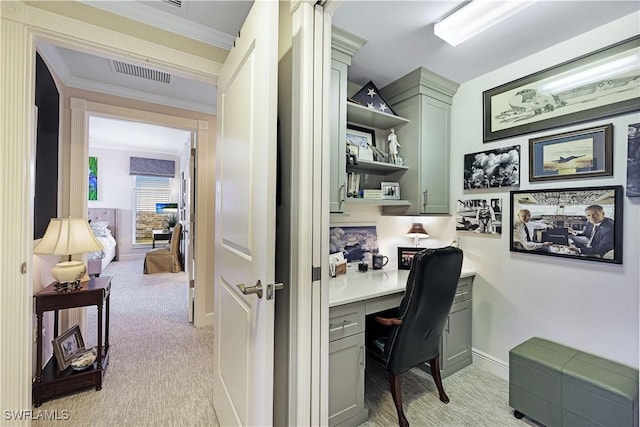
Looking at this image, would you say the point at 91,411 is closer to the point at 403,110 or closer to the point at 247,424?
the point at 247,424

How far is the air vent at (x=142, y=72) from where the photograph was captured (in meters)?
2.21

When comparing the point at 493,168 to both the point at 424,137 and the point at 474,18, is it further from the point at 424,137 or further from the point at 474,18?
the point at 474,18

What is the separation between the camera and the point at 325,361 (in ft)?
3.87

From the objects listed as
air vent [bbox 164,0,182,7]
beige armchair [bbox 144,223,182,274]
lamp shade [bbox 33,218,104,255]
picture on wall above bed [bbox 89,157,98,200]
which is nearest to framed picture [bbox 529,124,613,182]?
air vent [bbox 164,0,182,7]

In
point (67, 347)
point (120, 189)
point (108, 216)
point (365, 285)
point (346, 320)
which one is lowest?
point (67, 347)

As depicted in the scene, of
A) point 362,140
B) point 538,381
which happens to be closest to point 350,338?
point 538,381

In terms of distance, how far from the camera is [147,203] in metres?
6.77

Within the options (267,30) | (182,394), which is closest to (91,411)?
(182,394)

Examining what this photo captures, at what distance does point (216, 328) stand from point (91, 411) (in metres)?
0.92

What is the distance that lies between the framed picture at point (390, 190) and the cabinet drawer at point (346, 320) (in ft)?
3.60

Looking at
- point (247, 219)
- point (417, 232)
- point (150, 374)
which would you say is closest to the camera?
point (247, 219)

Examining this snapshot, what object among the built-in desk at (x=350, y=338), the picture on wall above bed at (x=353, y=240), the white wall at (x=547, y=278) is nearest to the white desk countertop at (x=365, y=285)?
the built-in desk at (x=350, y=338)

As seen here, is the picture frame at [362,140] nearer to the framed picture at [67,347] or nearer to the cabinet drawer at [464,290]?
the cabinet drawer at [464,290]

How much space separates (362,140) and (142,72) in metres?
1.91
